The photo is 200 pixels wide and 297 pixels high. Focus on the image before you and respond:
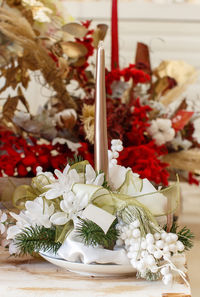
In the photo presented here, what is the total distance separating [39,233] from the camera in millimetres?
497

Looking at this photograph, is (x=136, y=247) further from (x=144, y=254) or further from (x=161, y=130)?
(x=161, y=130)

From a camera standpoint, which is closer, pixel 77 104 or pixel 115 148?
pixel 115 148

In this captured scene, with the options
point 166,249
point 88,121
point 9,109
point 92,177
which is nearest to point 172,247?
point 166,249

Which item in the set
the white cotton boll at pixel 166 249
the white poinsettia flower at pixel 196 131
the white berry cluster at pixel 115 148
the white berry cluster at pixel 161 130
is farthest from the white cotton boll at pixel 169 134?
the white cotton boll at pixel 166 249

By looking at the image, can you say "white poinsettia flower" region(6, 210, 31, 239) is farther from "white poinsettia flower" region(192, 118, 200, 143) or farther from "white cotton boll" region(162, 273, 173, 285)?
"white poinsettia flower" region(192, 118, 200, 143)

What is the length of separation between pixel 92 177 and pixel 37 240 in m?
0.08

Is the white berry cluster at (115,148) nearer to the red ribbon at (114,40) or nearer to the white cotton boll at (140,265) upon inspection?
Result: the white cotton boll at (140,265)

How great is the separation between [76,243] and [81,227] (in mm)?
17

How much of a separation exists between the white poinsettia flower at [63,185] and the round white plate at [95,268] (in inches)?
2.6

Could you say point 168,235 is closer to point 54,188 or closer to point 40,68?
point 54,188

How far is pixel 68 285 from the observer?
18.2 inches

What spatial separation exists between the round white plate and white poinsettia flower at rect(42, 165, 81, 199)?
0.22 feet

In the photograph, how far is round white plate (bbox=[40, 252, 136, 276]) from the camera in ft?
1.53

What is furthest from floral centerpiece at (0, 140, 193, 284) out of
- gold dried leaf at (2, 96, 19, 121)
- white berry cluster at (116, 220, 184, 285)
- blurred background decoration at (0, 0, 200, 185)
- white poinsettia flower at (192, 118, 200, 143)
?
white poinsettia flower at (192, 118, 200, 143)
